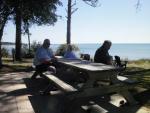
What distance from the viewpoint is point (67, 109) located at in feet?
26.0

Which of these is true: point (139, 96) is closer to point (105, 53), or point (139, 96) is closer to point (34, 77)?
point (105, 53)

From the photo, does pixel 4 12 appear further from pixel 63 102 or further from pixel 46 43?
pixel 63 102

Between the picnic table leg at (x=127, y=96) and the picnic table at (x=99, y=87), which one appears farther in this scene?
the picnic table leg at (x=127, y=96)

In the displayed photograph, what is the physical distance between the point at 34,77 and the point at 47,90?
306 centimetres

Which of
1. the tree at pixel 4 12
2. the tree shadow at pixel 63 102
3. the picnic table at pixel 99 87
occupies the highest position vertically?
the tree at pixel 4 12

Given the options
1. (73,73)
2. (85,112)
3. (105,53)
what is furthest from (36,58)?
(85,112)

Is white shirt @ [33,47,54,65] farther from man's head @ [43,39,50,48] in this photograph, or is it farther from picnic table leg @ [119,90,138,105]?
picnic table leg @ [119,90,138,105]

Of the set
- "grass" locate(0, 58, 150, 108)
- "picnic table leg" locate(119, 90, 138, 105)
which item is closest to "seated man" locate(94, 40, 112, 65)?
"grass" locate(0, 58, 150, 108)

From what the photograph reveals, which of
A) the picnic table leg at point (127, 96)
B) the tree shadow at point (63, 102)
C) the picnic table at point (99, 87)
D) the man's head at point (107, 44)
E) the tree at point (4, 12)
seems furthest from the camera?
the tree at point (4, 12)

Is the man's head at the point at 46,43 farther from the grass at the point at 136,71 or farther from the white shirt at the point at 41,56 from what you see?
the grass at the point at 136,71

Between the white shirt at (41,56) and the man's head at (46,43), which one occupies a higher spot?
the man's head at (46,43)

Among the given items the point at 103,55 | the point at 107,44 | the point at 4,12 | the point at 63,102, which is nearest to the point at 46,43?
the point at 103,55

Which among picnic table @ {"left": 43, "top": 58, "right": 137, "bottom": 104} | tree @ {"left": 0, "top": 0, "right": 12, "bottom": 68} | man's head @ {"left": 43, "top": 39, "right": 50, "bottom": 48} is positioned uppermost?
tree @ {"left": 0, "top": 0, "right": 12, "bottom": 68}

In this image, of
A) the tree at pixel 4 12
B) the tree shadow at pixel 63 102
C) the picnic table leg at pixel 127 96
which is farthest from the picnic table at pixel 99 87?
the tree at pixel 4 12
